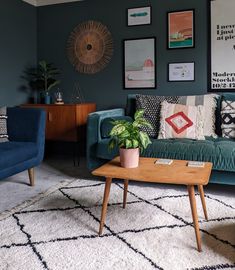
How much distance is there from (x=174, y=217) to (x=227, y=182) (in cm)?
67

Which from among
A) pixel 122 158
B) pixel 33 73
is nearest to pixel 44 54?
pixel 33 73

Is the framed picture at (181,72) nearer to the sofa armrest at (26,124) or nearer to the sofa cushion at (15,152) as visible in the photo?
the sofa armrest at (26,124)

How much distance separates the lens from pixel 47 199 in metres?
2.37

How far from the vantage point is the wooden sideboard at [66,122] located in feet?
11.6

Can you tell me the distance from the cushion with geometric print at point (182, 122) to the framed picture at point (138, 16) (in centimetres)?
131

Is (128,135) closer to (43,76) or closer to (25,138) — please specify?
(25,138)

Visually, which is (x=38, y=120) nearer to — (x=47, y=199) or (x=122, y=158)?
(x=47, y=199)

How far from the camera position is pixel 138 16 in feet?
12.0

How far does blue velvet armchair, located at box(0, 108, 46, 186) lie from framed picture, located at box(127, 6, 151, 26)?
1.72 meters

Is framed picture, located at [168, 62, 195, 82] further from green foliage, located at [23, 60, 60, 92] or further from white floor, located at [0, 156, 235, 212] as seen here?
green foliage, located at [23, 60, 60, 92]

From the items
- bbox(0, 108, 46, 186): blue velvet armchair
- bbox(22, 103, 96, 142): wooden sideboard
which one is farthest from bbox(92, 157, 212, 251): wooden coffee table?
bbox(22, 103, 96, 142): wooden sideboard

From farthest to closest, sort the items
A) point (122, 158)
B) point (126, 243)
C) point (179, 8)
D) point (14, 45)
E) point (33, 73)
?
point (33, 73) → point (14, 45) → point (179, 8) → point (122, 158) → point (126, 243)

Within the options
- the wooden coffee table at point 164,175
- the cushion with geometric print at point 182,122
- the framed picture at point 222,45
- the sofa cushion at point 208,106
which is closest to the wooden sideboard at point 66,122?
the cushion with geometric print at point 182,122

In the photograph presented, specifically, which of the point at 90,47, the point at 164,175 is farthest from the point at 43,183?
the point at 90,47
